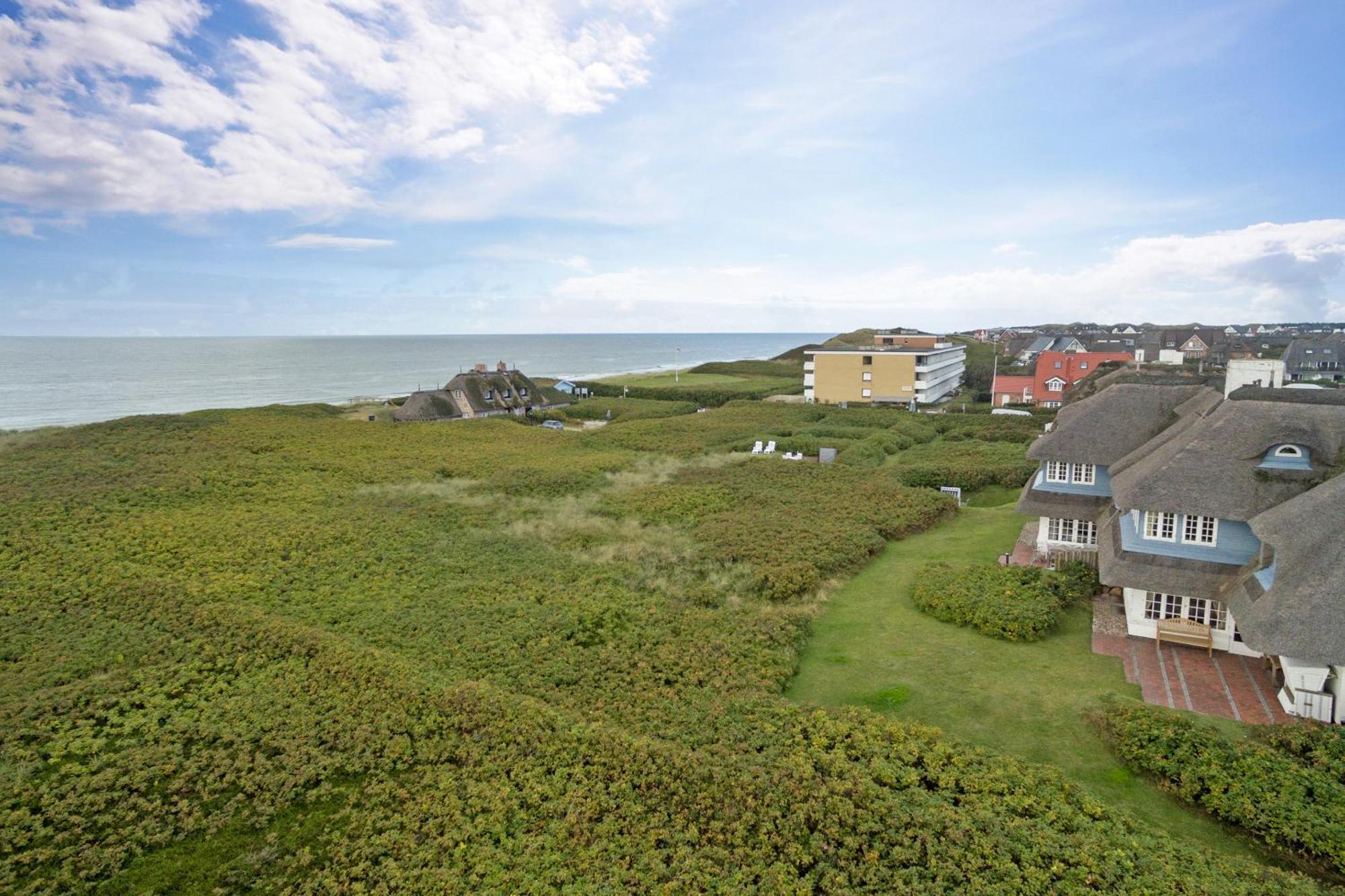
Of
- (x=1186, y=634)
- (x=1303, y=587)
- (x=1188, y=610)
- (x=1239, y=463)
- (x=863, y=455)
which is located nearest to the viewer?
(x=1303, y=587)

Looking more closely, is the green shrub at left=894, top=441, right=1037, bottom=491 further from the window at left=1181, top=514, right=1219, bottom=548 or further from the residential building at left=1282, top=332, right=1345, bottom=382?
the residential building at left=1282, top=332, right=1345, bottom=382

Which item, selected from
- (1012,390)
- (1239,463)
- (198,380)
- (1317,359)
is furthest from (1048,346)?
(198,380)

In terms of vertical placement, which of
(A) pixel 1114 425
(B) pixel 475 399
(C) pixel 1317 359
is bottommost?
(C) pixel 1317 359

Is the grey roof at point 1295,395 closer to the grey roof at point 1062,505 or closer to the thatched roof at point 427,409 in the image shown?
the grey roof at point 1062,505

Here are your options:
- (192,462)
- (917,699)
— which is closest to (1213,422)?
(917,699)

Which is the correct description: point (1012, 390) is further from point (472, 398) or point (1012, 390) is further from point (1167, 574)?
point (1167, 574)

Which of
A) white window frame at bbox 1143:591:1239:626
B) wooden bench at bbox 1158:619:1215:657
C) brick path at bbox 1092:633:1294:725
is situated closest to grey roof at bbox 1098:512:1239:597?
white window frame at bbox 1143:591:1239:626

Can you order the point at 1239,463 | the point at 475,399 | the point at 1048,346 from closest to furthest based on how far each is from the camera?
the point at 1239,463
the point at 475,399
the point at 1048,346

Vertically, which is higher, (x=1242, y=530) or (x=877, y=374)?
(x=877, y=374)
